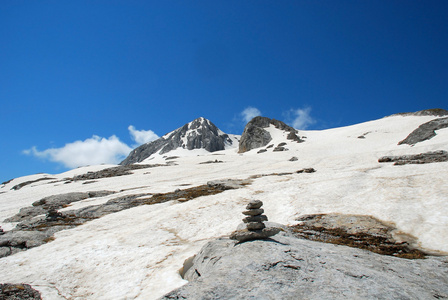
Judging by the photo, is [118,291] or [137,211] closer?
[118,291]

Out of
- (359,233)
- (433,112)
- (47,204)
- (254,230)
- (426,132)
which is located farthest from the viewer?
(433,112)

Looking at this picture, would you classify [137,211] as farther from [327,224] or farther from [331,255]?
[331,255]

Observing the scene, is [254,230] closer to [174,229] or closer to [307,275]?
[307,275]

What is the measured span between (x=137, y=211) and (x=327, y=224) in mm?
17317

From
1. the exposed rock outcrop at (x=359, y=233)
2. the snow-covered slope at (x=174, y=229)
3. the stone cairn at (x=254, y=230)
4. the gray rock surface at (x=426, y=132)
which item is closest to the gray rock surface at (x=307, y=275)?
the stone cairn at (x=254, y=230)

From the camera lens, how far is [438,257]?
9.41 metres

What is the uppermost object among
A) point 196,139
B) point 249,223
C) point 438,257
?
point 196,139

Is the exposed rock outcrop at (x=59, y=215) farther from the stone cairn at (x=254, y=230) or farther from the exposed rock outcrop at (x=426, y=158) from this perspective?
the exposed rock outcrop at (x=426, y=158)

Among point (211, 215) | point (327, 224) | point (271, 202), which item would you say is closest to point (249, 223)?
point (327, 224)

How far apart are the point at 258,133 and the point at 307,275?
395 ft

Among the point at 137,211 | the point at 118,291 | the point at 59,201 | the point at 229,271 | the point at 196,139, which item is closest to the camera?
the point at 229,271

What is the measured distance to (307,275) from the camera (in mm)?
6727

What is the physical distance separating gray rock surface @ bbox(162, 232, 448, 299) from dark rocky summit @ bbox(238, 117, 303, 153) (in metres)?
101

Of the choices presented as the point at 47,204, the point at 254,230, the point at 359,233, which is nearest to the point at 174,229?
the point at 254,230
